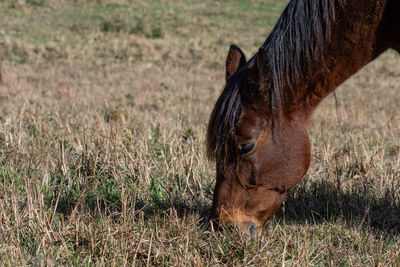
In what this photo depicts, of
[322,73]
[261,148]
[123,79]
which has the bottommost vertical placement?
[123,79]

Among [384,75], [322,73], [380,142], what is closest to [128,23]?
[384,75]

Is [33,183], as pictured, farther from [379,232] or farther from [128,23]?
[128,23]

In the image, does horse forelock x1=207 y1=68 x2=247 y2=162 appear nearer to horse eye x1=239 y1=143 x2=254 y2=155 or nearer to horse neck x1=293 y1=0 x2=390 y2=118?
horse eye x1=239 y1=143 x2=254 y2=155

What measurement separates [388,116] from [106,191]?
579cm

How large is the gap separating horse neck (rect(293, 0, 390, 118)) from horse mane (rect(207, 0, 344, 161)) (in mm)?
57

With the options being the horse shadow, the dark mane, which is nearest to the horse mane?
the dark mane

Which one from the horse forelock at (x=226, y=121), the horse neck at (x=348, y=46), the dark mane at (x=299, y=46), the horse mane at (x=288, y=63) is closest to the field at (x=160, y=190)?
the horse forelock at (x=226, y=121)

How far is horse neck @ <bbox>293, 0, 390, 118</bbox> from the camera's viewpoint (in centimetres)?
271

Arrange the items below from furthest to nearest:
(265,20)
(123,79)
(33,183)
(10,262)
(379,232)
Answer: (265,20)
(123,79)
(33,183)
(379,232)
(10,262)

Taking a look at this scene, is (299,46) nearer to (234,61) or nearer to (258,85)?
(258,85)

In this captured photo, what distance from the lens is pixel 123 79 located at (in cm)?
1155

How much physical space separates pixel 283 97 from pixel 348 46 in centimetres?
54

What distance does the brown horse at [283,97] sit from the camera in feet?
8.89

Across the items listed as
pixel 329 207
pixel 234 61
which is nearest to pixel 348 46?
pixel 234 61
